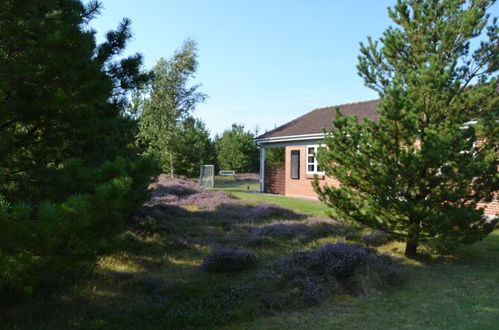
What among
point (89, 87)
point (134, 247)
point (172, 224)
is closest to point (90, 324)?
point (89, 87)

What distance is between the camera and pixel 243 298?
17.5 feet

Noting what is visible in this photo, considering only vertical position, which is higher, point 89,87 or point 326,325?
point 89,87

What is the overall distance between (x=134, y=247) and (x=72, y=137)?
4.01 m

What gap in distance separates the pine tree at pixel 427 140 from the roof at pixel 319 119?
11.2 m

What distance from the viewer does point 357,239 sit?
9.48 metres

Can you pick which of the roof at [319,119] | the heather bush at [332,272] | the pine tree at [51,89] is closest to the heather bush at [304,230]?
the heather bush at [332,272]

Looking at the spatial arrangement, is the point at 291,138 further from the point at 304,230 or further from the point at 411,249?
the point at 411,249

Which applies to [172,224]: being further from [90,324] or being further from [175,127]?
[175,127]

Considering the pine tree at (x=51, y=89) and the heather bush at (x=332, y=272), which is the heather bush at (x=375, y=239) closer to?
the heather bush at (x=332, y=272)

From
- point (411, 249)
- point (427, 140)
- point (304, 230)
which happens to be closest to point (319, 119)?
point (304, 230)

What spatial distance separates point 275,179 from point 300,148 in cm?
309

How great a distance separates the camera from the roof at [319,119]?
65.1 ft

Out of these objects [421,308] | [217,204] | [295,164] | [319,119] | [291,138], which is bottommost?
[421,308]

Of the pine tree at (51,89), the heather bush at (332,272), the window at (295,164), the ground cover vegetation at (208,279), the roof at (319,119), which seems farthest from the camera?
the window at (295,164)
